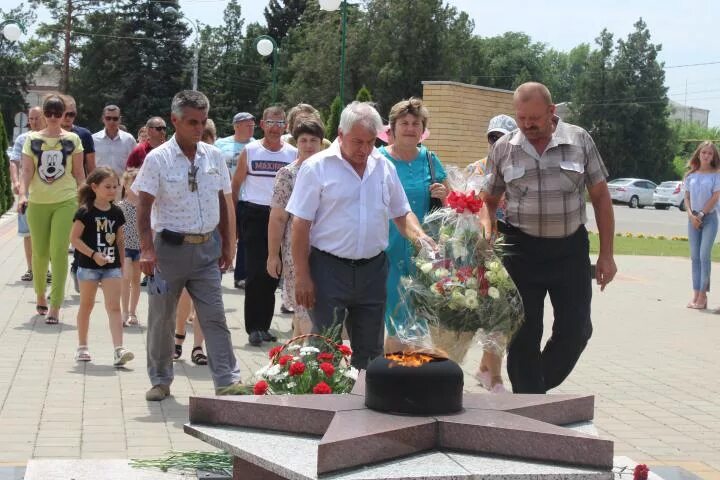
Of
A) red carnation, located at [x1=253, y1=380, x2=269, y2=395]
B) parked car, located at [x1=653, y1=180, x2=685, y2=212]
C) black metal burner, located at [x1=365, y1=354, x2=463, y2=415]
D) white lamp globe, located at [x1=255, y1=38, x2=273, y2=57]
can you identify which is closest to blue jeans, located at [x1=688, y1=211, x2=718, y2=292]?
red carnation, located at [x1=253, y1=380, x2=269, y2=395]

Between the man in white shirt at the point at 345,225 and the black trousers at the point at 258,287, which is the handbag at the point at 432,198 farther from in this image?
the black trousers at the point at 258,287

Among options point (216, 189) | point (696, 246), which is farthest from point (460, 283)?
point (696, 246)

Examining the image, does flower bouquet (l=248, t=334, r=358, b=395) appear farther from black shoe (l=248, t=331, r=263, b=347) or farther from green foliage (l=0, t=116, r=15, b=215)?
green foliage (l=0, t=116, r=15, b=215)

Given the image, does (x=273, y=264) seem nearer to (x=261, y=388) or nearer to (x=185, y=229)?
(x=185, y=229)

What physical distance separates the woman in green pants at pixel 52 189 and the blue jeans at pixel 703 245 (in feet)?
22.9

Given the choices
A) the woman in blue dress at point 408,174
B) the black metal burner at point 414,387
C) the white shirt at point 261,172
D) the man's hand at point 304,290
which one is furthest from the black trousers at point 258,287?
the black metal burner at point 414,387

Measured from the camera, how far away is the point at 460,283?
5746 mm

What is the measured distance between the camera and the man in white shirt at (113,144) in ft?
46.2

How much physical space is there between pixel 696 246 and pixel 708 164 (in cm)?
97

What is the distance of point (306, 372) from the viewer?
218 inches

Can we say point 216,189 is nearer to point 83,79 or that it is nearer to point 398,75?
point 398,75

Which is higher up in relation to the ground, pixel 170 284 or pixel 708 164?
pixel 708 164

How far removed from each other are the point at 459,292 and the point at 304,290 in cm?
94

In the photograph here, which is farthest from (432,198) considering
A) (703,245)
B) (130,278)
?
(703,245)
